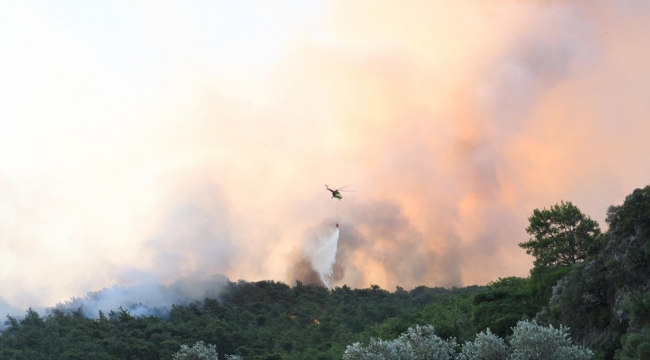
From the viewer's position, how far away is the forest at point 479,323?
204ft

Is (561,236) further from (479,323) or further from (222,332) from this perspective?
(222,332)

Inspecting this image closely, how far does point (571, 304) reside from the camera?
7644cm

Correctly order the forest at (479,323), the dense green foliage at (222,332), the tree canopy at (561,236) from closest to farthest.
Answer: the forest at (479,323) < the tree canopy at (561,236) < the dense green foliage at (222,332)

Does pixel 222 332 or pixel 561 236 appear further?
pixel 222 332

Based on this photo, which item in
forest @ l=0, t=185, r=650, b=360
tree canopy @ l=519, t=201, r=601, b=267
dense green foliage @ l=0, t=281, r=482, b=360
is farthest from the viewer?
dense green foliage @ l=0, t=281, r=482, b=360

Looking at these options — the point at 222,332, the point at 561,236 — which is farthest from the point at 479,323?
the point at 222,332

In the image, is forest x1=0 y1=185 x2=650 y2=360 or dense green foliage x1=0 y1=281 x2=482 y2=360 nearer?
forest x1=0 y1=185 x2=650 y2=360

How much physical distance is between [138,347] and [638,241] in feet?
343

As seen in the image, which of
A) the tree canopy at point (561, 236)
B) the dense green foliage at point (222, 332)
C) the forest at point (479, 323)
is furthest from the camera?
the dense green foliage at point (222, 332)

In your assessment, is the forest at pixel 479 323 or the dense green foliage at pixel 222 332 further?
the dense green foliage at pixel 222 332

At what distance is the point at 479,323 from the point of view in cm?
10006

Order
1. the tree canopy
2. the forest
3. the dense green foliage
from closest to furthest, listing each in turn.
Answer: the forest
the tree canopy
the dense green foliage

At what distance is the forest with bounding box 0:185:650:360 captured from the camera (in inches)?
2443

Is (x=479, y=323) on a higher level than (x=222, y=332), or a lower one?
lower
